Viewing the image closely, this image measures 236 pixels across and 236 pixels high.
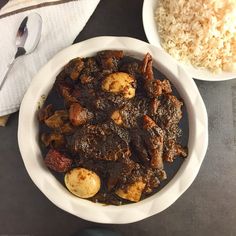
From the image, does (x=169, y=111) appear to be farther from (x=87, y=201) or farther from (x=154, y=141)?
(x=87, y=201)

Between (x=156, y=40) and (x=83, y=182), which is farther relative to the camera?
(x=156, y=40)

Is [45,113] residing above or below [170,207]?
above

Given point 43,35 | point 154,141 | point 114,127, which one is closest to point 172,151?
point 154,141

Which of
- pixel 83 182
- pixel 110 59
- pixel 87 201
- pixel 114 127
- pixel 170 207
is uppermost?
pixel 110 59

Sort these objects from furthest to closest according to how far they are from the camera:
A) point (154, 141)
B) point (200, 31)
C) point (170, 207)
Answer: point (170, 207) < point (200, 31) < point (154, 141)

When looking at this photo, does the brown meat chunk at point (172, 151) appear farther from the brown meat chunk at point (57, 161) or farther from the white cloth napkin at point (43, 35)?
the white cloth napkin at point (43, 35)

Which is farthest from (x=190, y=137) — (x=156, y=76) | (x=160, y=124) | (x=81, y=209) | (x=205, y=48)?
(x=81, y=209)
